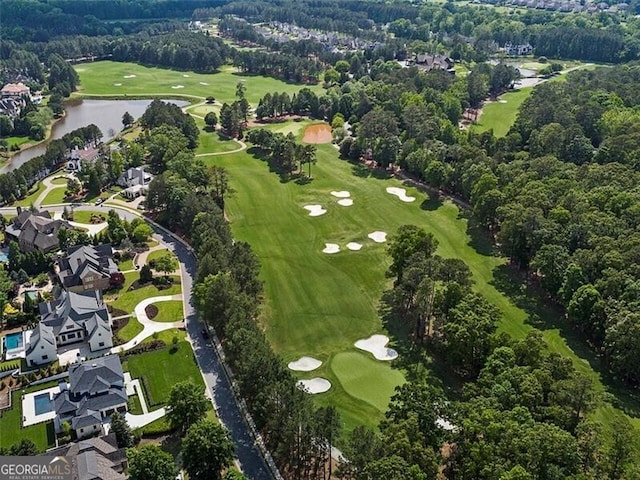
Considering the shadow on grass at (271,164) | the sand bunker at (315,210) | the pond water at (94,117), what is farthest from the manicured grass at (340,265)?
the pond water at (94,117)

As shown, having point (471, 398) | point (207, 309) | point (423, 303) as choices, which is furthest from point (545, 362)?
point (207, 309)

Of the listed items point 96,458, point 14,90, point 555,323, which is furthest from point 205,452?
point 14,90

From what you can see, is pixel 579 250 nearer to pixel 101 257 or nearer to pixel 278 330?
pixel 278 330

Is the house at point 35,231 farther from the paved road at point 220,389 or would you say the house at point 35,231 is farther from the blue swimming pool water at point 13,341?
the blue swimming pool water at point 13,341

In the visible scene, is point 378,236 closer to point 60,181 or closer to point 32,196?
point 32,196

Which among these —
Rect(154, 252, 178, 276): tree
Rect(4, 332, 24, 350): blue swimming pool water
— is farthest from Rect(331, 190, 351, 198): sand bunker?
Rect(4, 332, 24, 350): blue swimming pool water
